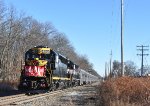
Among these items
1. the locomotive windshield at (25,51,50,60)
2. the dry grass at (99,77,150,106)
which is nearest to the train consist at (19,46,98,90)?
the locomotive windshield at (25,51,50,60)

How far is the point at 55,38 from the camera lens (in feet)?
428

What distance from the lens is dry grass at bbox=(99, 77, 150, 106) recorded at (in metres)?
18.9

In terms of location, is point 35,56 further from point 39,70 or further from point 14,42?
point 14,42

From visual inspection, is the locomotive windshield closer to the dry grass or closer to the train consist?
the train consist

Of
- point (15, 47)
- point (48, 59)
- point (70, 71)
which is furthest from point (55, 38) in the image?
point (48, 59)

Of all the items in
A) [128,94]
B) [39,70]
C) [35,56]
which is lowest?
[128,94]

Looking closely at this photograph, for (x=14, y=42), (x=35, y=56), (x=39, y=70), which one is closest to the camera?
(x=39, y=70)

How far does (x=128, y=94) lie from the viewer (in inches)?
866

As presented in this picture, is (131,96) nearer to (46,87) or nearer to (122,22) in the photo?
(122,22)

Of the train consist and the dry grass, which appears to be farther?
the train consist

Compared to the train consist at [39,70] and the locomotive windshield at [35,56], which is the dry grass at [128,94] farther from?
the locomotive windshield at [35,56]

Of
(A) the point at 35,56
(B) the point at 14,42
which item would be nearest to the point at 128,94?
(A) the point at 35,56

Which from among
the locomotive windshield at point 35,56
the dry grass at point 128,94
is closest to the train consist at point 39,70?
the locomotive windshield at point 35,56

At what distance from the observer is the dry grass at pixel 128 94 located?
1888 cm
